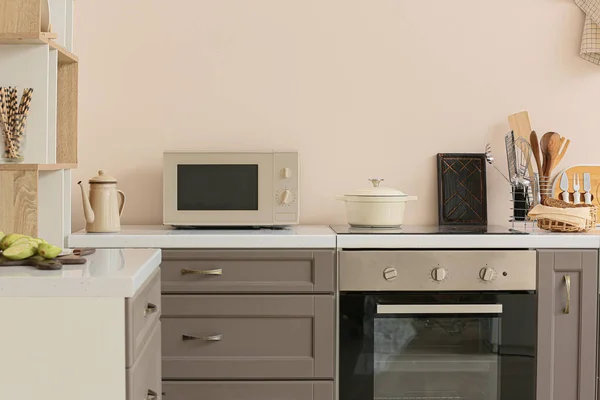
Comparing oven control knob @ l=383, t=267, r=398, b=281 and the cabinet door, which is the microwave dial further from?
the cabinet door

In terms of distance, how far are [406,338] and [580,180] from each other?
3.40ft

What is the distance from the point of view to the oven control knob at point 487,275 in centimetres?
248

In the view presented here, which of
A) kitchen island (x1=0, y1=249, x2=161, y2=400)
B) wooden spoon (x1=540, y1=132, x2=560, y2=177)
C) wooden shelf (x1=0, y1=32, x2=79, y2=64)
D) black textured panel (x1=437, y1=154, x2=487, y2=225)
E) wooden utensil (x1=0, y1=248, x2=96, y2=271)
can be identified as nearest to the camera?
kitchen island (x1=0, y1=249, x2=161, y2=400)

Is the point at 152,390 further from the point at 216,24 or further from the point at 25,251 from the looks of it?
the point at 216,24

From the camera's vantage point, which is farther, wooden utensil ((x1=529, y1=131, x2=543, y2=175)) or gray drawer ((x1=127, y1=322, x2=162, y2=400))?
wooden utensil ((x1=529, y1=131, x2=543, y2=175))

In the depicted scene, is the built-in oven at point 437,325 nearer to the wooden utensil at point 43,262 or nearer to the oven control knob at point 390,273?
the oven control knob at point 390,273

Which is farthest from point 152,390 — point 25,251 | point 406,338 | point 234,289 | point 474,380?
point 474,380

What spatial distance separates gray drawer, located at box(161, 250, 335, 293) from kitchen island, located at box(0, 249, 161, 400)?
3.29 feet

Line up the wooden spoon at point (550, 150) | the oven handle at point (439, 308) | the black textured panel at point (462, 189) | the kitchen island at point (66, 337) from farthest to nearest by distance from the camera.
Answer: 1. the black textured panel at point (462, 189)
2. the wooden spoon at point (550, 150)
3. the oven handle at point (439, 308)
4. the kitchen island at point (66, 337)

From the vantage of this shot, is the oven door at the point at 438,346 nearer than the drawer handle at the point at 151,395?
No

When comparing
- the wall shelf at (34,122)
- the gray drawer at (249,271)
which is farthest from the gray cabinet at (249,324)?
the wall shelf at (34,122)

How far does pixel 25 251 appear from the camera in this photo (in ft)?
5.36

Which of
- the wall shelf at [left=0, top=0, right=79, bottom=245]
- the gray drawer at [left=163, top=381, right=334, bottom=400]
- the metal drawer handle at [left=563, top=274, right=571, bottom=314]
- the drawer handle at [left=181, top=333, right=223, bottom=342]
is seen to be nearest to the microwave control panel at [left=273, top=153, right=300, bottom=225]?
the drawer handle at [left=181, top=333, right=223, bottom=342]

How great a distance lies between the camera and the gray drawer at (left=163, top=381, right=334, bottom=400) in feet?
8.14
